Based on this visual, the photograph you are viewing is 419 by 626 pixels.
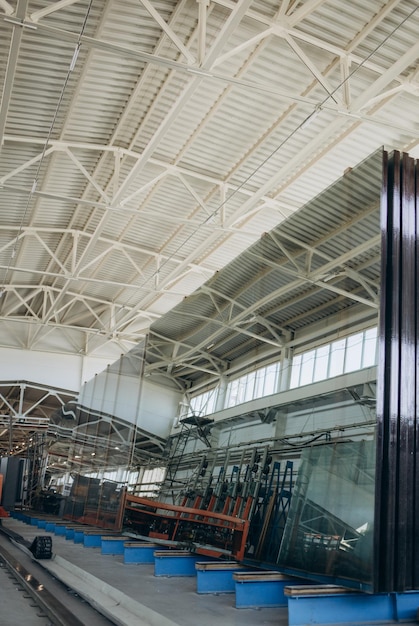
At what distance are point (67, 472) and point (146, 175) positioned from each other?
13231mm

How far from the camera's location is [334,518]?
671 centimetres

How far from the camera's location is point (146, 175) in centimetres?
2038

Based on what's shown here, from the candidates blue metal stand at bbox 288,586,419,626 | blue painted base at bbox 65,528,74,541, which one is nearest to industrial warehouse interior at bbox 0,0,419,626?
blue metal stand at bbox 288,586,419,626

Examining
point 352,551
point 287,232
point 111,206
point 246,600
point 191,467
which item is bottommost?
point 246,600

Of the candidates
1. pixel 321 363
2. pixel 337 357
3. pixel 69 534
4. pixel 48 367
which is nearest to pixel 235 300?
pixel 321 363

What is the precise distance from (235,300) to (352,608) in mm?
6209

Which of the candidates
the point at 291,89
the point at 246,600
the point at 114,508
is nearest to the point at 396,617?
the point at 246,600

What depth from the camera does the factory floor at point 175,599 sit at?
5836 mm

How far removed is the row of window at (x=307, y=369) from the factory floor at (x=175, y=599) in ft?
9.58

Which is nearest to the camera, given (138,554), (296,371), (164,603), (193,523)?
(164,603)

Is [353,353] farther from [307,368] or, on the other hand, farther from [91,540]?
[91,540]

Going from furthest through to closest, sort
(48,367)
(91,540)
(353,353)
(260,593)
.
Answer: (48,367)
(91,540)
(353,353)
(260,593)

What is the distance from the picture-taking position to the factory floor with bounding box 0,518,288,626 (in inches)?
230

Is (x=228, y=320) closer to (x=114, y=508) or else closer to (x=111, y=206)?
(x=114, y=508)
